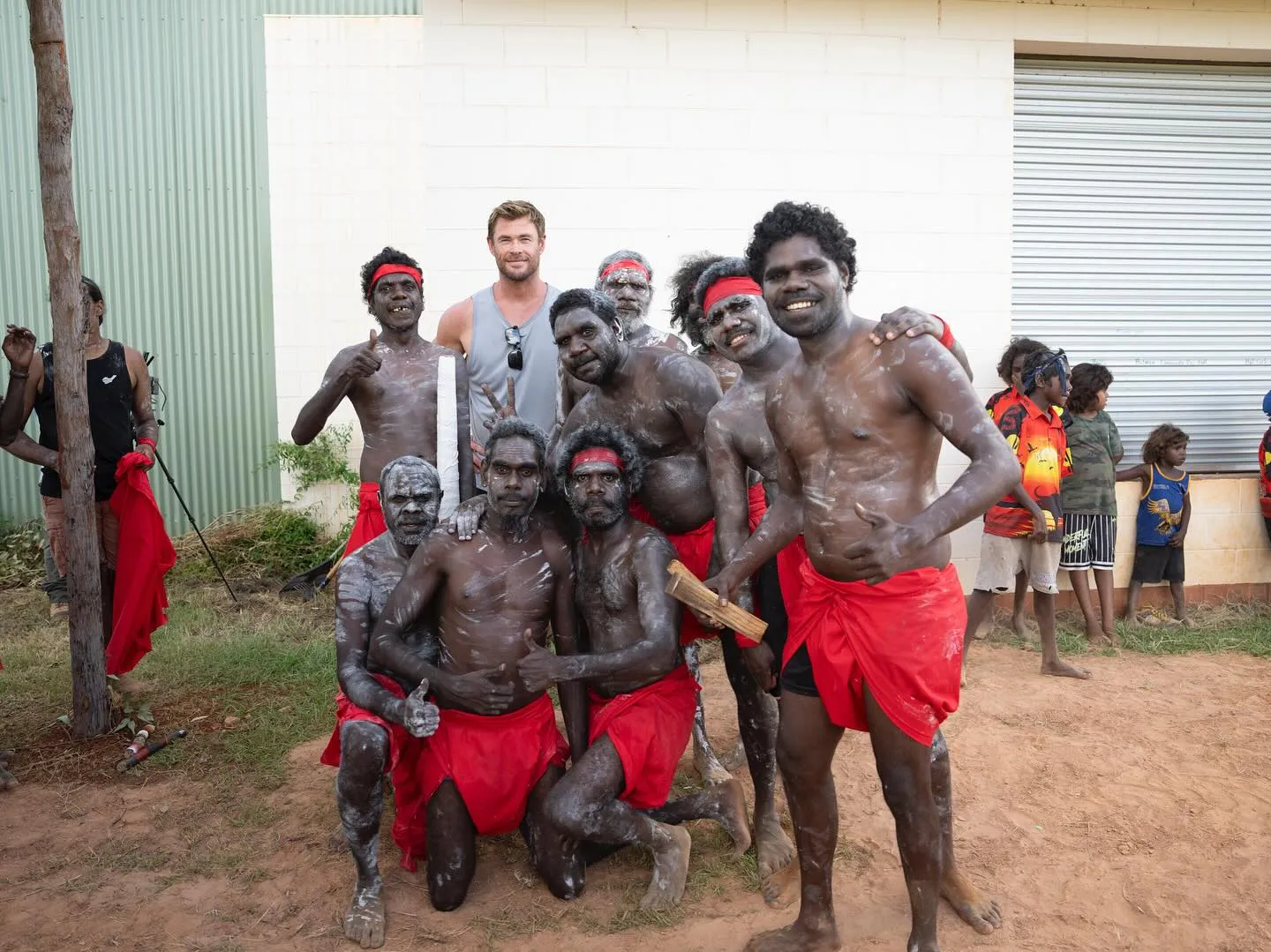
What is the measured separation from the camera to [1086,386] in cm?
595

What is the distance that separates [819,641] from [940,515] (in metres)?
0.57

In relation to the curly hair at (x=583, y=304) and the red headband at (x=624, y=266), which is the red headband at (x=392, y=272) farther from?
the curly hair at (x=583, y=304)

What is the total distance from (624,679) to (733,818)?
681 millimetres

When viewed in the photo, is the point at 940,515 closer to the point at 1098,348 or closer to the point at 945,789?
the point at 945,789

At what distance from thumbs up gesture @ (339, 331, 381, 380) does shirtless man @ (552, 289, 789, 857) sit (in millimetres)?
844

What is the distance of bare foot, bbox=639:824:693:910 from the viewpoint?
3.02 metres

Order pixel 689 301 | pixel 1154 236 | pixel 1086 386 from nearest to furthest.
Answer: pixel 689 301, pixel 1086 386, pixel 1154 236

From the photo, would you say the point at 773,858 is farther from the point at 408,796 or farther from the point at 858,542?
the point at 858,542

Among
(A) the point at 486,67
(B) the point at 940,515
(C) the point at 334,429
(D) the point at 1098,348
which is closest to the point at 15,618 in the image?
(C) the point at 334,429

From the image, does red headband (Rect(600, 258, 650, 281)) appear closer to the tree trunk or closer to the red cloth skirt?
the red cloth skirt

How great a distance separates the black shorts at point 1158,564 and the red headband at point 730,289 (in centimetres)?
427

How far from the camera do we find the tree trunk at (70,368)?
13.6 feet

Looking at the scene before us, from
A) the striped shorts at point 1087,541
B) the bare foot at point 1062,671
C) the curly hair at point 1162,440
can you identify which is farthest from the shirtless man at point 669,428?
the curly hair at point 1162,440

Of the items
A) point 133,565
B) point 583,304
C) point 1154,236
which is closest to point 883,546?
point 583,304
